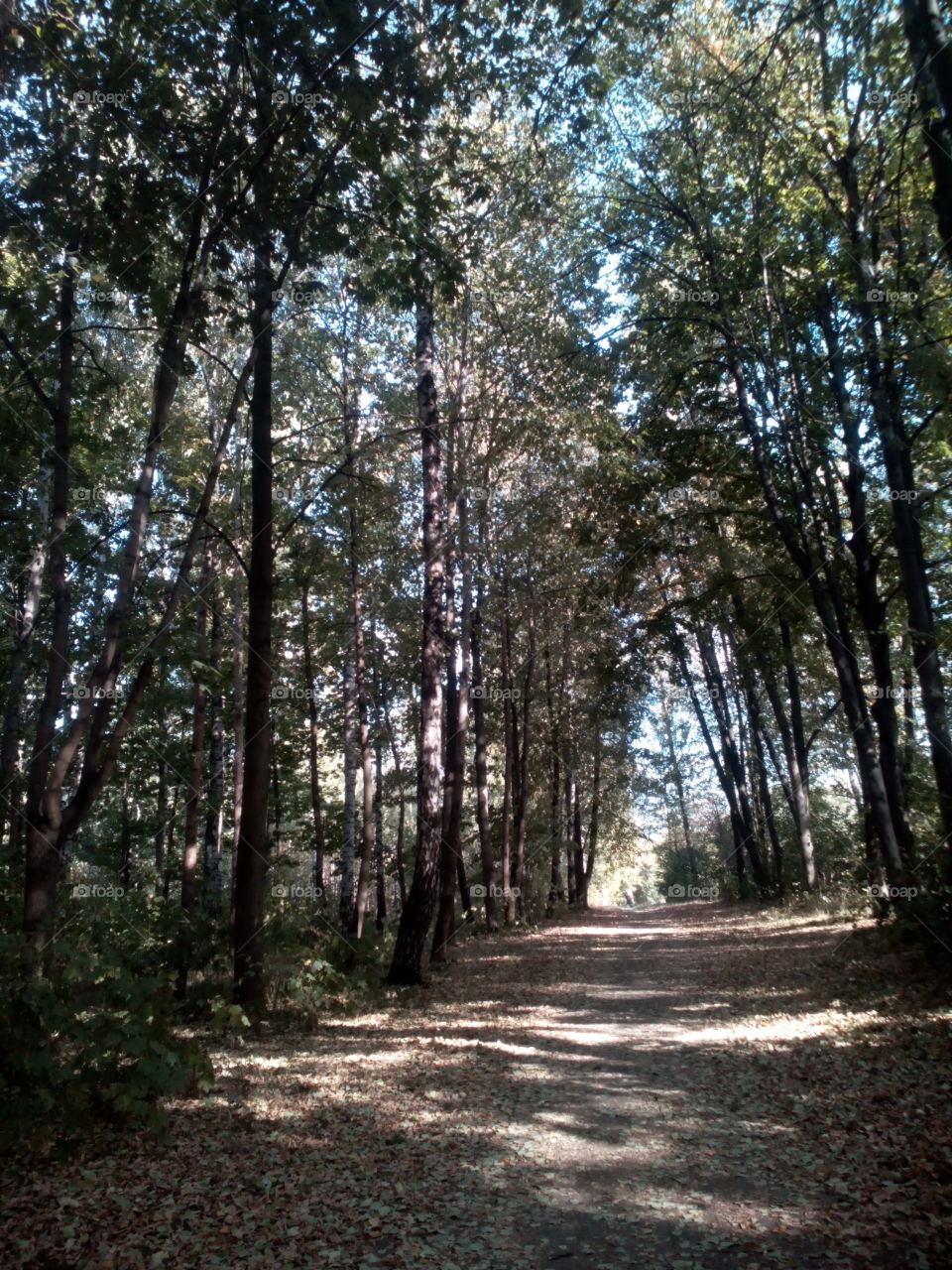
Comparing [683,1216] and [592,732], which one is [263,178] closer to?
[683,1216]

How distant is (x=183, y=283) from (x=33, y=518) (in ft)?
27.1

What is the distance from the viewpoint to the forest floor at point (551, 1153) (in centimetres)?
400

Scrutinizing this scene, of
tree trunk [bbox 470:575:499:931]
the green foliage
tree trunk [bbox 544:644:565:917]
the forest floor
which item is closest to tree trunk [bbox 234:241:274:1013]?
the forest floor

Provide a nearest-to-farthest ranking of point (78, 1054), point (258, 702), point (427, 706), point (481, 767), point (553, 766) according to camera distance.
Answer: point (78, 1054) < point (258, 702) < point (427, 706) < point (481, 767) < point (553, 766)

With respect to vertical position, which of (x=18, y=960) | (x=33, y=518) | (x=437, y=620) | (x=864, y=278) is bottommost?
(x=18, y=960)

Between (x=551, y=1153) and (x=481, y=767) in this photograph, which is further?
(x=481, y=767)

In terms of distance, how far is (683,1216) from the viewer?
14.0 ft

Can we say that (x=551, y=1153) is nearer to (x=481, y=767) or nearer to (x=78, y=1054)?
(x=78, y=1054)

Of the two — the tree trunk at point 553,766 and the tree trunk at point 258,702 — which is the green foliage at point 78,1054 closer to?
the tree trunk at point 258,702

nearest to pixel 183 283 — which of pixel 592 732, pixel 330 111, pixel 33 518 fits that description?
pixel 330 111

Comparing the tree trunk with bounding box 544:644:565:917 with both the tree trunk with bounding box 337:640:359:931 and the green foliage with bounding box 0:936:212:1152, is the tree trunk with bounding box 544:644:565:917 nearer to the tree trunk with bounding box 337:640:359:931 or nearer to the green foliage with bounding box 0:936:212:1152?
the tree trunk with bounding box 337:640:359:931

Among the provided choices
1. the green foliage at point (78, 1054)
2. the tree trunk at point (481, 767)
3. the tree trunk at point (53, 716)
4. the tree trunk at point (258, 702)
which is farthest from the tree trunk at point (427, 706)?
the tree trunk at point (481, 767)

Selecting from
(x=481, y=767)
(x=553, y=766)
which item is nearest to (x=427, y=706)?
(x=481, y=767)

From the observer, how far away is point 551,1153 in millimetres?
5262
